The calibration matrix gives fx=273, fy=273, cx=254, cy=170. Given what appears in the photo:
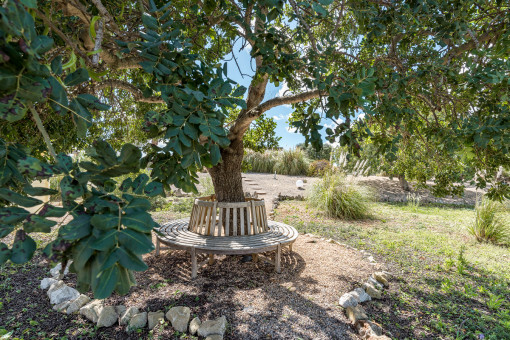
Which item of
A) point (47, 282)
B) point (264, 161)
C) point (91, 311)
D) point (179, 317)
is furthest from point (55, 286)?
point (264, 161)

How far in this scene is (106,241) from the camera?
65 centimetres

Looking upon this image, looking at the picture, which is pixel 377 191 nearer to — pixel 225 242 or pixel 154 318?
pixel 225 242

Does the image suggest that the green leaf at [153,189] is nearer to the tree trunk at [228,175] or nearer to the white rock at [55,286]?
the white rock at [55,286]

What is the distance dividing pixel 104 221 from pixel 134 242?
0.30 ft

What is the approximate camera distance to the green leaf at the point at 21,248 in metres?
0.65

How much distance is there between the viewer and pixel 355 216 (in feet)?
22.5

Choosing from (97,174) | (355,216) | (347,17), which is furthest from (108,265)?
(355,216)

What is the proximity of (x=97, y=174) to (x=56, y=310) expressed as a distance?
247 centimetres

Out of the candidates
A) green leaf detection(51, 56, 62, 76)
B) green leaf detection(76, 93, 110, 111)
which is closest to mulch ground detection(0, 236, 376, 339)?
green leaf detection(76, 93, 110, 111)

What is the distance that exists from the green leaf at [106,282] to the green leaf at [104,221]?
100 mm

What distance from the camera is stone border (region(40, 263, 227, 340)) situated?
2.13m

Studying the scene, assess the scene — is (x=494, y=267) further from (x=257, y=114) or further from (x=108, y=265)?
(x=108, y=265)

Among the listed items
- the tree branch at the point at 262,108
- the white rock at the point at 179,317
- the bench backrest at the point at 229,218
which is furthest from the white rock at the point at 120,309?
→ the tree branch at the point at 262,108

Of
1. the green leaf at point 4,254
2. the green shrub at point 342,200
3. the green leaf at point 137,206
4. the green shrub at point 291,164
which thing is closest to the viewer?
the green leaf at point 4,254
